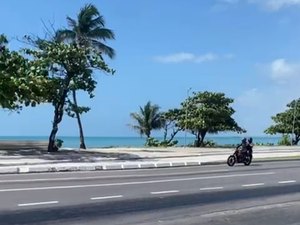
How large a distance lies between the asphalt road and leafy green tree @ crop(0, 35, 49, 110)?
878 cm

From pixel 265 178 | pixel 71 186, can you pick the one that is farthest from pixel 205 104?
pixel 71 186

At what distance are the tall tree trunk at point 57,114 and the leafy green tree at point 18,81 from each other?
2987 millimetres

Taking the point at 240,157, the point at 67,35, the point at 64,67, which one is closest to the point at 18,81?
the point at 64,67

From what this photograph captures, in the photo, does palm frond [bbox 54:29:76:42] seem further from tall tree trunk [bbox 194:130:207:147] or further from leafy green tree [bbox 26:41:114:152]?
tall tree trunk [bbox 194:130:207:147]

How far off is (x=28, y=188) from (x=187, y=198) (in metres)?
4.52

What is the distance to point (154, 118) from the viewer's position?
5778 centimetres

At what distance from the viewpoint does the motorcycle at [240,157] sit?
27.6 m

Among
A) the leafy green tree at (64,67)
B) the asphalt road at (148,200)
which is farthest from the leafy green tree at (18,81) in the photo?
the asphalt road at (148,200)

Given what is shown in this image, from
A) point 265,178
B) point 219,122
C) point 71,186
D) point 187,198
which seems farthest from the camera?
point 219,122

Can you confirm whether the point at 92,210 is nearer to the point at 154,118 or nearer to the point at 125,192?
the point at 125,192

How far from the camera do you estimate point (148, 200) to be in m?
12.7

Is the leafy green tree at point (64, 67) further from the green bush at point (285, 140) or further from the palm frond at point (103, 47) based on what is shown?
the green bush at point (285, 140)

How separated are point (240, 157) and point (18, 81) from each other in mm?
11767

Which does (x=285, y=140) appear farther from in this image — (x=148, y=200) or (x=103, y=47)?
(x=148, y=200)
